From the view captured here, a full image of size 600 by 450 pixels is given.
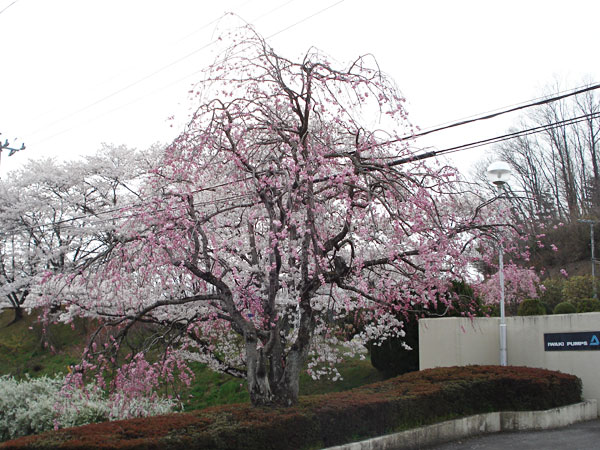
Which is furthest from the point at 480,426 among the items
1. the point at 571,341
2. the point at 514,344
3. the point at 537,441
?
the point at 514,344

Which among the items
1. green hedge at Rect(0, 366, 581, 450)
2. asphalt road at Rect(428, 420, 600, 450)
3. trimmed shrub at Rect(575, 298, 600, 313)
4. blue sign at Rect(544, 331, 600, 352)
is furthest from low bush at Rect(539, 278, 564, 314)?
asphalt road at Rect(428, 420, 600, 450)

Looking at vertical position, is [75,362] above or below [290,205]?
below

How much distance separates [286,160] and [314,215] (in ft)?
4.02

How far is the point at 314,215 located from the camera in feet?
24.6

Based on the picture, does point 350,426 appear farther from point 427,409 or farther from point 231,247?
point 231,247

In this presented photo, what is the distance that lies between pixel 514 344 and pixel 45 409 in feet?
33.8

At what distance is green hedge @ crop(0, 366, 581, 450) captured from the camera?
6727mm

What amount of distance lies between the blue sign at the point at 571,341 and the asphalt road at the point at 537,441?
79.7 inches

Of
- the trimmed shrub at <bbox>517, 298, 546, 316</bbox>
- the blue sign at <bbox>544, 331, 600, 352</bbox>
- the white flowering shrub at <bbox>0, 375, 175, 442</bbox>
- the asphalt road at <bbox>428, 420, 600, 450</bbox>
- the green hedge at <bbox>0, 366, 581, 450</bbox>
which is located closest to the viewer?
the green hedge at <bbox>0, 366, 581, 450</bbox>

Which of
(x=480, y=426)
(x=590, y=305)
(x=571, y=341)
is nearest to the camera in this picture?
(x=480, y=426)

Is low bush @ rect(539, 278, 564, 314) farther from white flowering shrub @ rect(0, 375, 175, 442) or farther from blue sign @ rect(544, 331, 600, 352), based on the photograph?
white flowering shrub @ rect(0, 375, 175, 442)

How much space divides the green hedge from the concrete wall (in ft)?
2.34

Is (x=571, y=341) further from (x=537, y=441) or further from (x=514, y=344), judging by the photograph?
(x=537, y=441)

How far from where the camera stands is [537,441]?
8.97m
